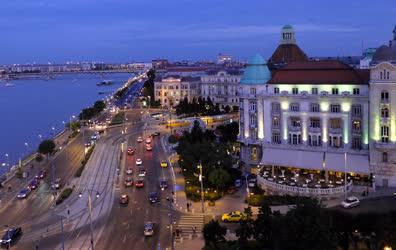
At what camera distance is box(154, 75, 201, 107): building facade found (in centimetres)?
12862

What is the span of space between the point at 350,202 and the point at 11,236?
2465cm

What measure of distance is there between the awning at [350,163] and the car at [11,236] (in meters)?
26.4

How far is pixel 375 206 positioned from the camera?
39.8 meters

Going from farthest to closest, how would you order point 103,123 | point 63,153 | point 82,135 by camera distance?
point 103,123
point 82,135
point 63,153

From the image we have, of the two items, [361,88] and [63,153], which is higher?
[361,88]

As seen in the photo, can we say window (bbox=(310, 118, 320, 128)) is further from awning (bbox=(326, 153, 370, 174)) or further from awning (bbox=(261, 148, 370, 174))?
awning (bbox=(326, 153, 370, 174))

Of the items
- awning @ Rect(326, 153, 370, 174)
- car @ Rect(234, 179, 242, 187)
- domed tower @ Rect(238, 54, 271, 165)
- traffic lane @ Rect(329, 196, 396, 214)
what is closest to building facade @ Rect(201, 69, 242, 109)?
domed tower @ Rect(238, 54, 271, 165)

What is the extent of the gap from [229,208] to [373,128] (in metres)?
14.5

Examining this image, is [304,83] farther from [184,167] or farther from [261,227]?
[261,227]

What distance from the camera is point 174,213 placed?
42.9m

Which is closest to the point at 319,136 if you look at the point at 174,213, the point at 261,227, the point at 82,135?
the point at 174,213

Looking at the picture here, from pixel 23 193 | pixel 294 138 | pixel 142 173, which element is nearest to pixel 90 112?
pixel 142 173

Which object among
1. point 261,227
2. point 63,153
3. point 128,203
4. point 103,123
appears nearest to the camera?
point 261,227

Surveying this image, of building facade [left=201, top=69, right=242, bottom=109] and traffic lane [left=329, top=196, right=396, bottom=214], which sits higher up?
building facade [left=201, top=69, right=242, bottom=109]
